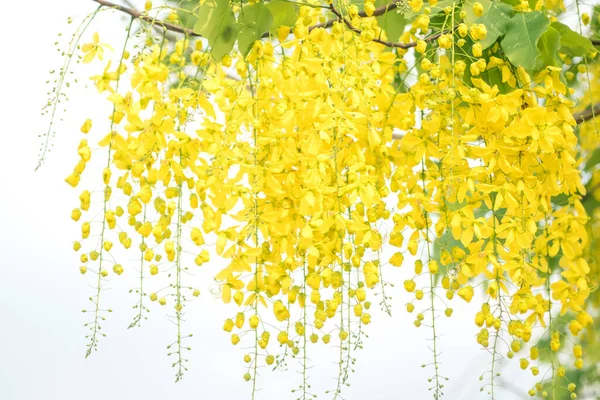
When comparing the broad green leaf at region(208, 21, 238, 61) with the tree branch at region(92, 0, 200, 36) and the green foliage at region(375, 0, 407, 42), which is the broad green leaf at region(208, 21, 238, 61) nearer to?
the tree branch at region(92, 0, 200, 36)

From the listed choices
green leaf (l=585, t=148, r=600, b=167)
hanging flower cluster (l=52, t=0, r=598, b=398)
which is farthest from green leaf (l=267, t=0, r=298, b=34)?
green leaf (l=585, t=148, r=600, b=167)

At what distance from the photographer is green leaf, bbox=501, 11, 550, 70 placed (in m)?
1.07

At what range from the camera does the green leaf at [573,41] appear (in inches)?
45.1

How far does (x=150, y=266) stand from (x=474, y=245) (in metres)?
0.40

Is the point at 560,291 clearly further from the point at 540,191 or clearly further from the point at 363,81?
the point at 363,81

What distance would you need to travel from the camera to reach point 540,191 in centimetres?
110

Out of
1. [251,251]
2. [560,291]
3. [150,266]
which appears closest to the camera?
[251,251]

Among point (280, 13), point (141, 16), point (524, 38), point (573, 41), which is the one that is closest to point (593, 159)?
point (573, 41)

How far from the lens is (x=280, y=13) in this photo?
1.09 m

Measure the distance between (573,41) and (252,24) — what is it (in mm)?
461

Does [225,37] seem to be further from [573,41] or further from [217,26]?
[573,41]

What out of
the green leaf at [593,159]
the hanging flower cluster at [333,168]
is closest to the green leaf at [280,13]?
the hanging flower cluster at [333,168]

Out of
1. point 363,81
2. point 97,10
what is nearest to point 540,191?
point 363,81

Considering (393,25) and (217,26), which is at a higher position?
(393,25)
